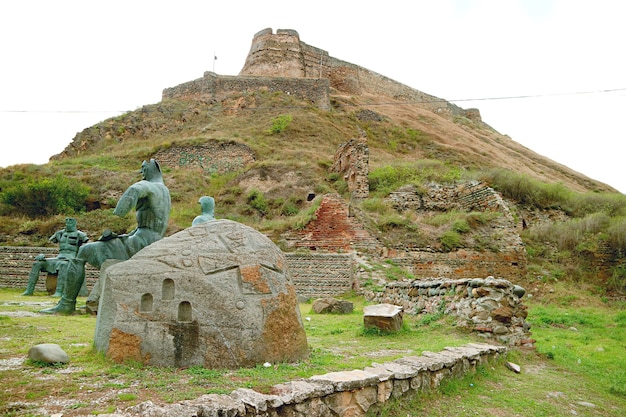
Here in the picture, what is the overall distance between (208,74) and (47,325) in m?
35.5

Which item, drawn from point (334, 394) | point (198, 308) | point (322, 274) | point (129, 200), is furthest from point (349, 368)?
point (322, 274)

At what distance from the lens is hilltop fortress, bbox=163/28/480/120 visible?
38.2m

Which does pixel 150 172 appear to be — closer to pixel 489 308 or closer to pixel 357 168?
pixel 489 308

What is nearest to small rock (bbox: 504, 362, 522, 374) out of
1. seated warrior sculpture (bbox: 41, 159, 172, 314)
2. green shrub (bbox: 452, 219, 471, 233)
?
seated warrior sculpture (bbox: 41, 159, 172, 314)

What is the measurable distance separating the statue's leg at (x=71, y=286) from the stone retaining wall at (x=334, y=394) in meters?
4.73

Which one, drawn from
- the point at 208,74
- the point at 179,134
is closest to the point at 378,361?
the point at 179,134

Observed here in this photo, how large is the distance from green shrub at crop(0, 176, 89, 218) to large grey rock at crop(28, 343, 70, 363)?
18573mm

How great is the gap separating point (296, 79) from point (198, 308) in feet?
124

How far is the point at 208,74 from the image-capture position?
38094mm

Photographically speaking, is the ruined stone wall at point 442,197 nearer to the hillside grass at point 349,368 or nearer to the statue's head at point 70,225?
the hillside grass at point 349,368

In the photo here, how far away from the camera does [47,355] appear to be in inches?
138

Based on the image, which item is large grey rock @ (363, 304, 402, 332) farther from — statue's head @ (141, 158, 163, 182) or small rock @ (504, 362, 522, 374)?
statue's head @ (141, 158, 163, 182)

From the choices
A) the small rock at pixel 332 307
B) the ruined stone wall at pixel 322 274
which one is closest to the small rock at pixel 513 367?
the small rock at pixel 332 307

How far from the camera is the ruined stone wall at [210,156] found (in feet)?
90.9
